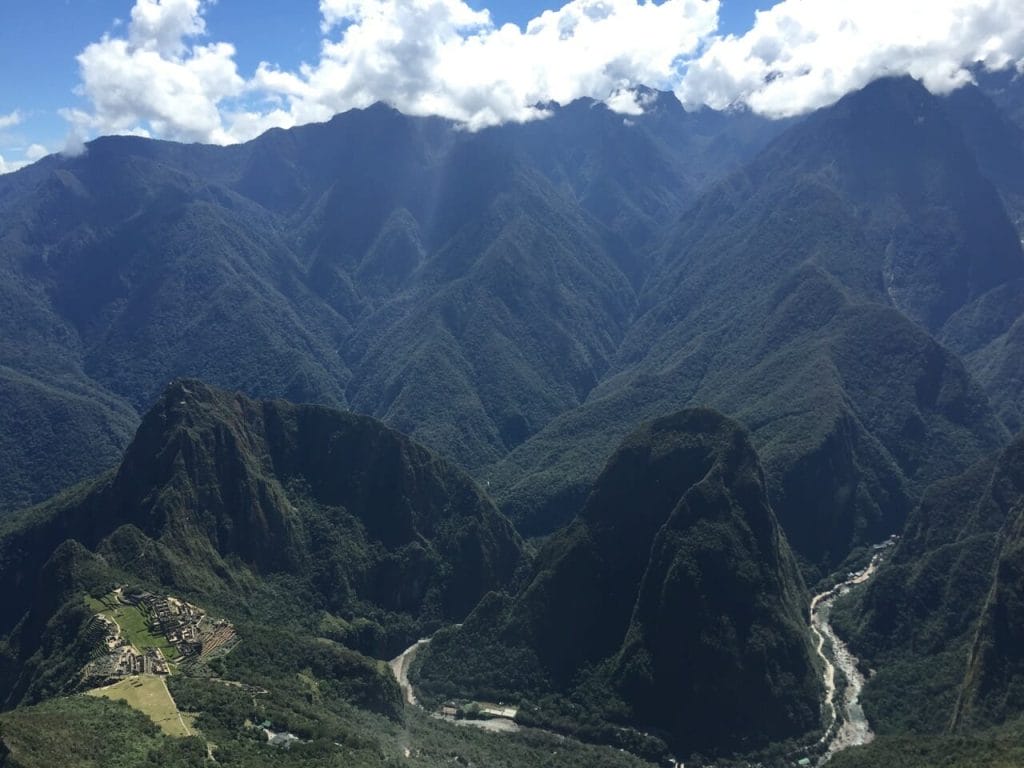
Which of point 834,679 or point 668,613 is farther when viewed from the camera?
point 834,679

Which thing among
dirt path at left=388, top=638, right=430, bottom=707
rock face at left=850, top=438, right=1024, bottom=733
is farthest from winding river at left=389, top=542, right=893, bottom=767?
rock face at left=850, top=438, right=1024, bottom=733

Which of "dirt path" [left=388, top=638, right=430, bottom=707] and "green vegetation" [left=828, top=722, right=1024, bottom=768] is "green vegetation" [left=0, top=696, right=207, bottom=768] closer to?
"dirt path" [left=388, top=638, right=430, bottom=707]

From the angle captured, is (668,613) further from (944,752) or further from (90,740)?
(90,740)

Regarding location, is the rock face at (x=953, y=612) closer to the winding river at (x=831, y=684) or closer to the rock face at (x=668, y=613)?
the winding river at (x=831, y=684)

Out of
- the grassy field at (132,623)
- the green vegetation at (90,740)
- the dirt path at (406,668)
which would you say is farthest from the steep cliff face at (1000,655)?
the grassy field at (132,623)

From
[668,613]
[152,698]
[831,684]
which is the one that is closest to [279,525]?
[152,698]

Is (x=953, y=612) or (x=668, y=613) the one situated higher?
(x=953, y=612)
